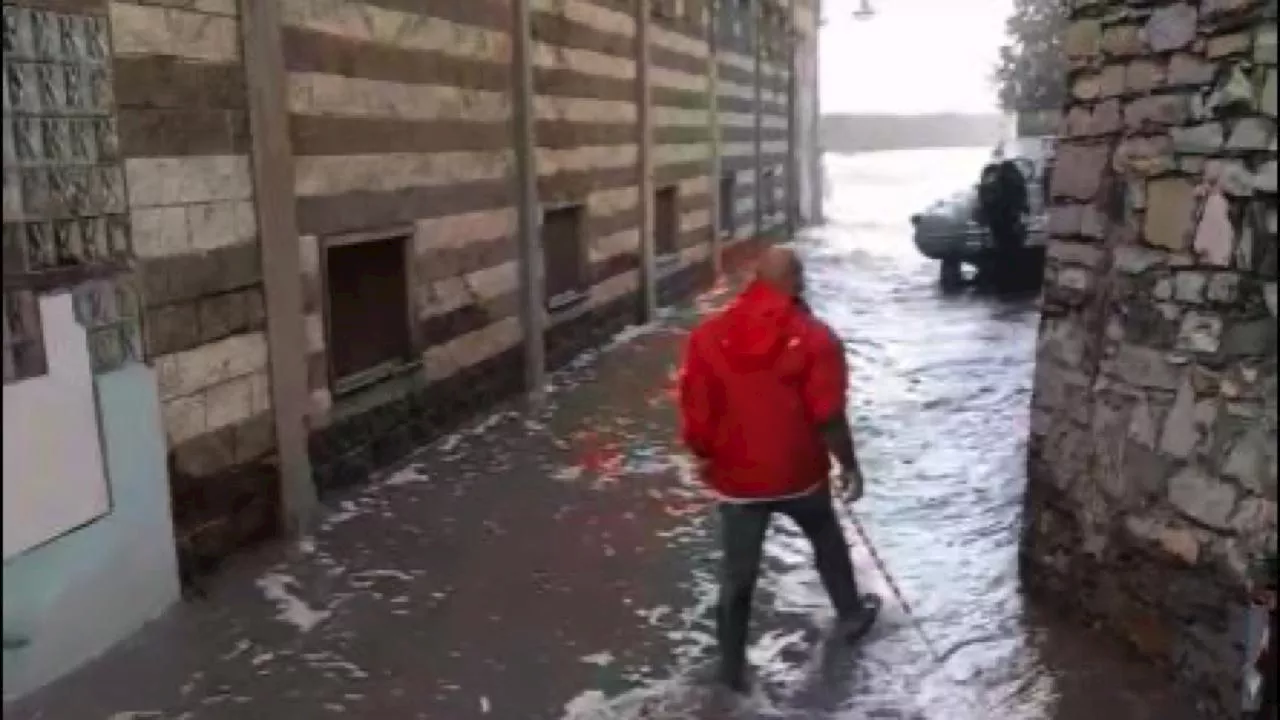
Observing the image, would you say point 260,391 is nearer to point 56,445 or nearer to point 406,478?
point 406,478

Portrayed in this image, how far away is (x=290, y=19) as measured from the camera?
6.47 meters

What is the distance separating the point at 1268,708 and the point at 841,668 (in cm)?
148

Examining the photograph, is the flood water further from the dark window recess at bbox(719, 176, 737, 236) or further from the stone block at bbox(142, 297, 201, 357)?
the dark window recess at bbox(719, 176, 737, 236)

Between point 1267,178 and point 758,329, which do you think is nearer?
point 1267,178

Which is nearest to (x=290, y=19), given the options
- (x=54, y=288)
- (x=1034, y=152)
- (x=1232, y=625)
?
(x=54, y=288)

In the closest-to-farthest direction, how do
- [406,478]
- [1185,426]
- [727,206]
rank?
[1185,426]
[406,478]
[727,206]

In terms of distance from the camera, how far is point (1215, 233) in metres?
4.15

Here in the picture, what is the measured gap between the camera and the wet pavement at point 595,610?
4.51 metres

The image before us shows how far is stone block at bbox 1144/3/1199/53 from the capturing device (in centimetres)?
429

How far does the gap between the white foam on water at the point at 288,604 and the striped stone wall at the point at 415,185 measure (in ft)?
3.68

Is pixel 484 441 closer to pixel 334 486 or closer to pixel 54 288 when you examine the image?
pixel 334 486

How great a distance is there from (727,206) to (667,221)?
4.29m


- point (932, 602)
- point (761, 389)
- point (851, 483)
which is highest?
point (761, 389)

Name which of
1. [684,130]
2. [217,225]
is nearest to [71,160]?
[217,225]
